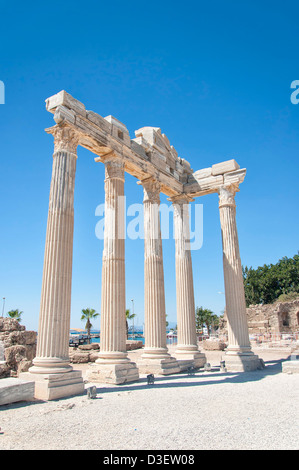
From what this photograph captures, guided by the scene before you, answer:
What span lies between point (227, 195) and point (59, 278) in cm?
1171

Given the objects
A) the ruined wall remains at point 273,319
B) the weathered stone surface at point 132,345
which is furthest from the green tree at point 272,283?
the weathered stone surface at point 132,345

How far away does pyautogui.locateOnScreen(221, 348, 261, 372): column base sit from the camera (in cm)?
1653

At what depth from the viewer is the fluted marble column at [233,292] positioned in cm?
Result: 1700

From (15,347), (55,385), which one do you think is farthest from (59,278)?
(15,347)

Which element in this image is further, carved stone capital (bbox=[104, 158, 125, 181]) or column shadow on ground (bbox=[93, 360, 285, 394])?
carved stone capital (bbox=[104, 158, 125, 181])

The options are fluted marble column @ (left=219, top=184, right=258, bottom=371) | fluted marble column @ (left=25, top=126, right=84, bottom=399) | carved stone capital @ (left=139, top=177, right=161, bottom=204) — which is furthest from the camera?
carved stone capital @ (left=139, top=177, right=161, bottom=204)

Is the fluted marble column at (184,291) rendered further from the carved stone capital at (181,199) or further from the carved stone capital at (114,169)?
the carved stone capital at (114,169)

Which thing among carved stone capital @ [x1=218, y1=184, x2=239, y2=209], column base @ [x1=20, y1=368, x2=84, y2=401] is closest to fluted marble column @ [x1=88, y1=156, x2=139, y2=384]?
column base @ [x1=20, y1=368, x2=84, y2=401]

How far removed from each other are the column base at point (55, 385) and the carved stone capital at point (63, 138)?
7.73m

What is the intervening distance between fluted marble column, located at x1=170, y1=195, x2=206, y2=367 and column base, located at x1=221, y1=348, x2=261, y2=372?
1.64 metres

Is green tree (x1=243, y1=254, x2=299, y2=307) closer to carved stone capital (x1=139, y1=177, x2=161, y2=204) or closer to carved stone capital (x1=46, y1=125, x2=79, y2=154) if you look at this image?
carved stone capital (x1=139, y1=177, x2=161, y2=204)
